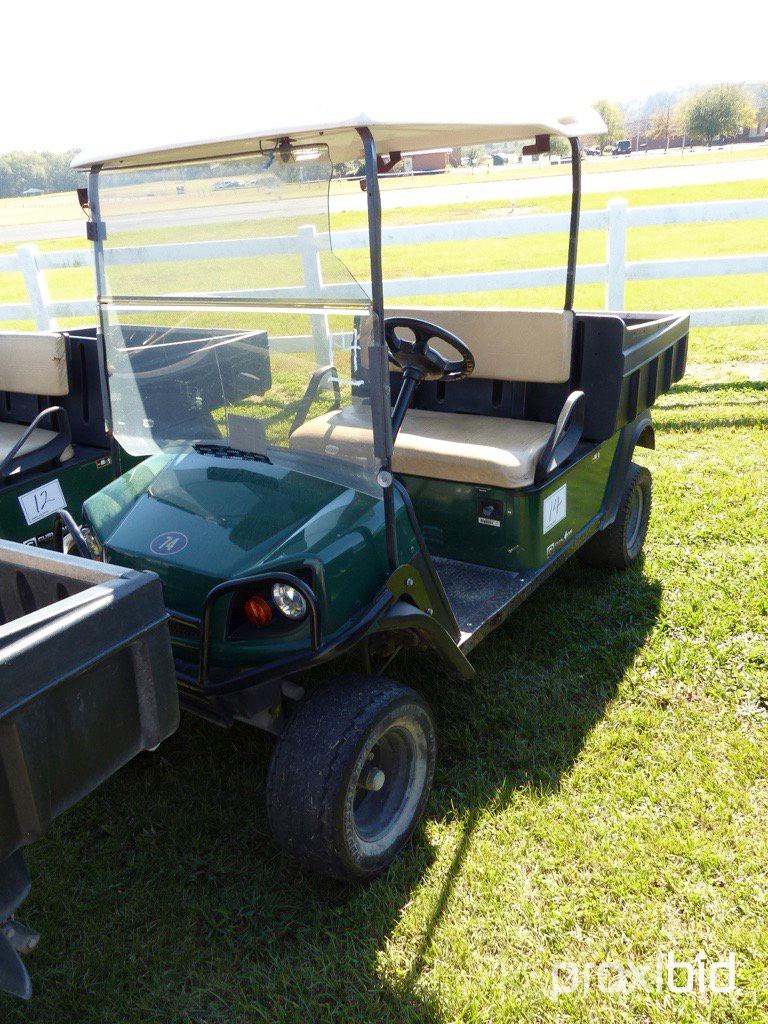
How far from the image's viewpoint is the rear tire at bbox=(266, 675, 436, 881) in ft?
7.05

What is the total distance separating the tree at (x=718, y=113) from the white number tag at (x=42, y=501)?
7045 cm

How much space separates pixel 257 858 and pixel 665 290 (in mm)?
11887

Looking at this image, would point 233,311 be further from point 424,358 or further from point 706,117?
point 706,117

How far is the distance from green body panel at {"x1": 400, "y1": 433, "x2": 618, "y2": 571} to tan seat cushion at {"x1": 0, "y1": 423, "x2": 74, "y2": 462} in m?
1.79

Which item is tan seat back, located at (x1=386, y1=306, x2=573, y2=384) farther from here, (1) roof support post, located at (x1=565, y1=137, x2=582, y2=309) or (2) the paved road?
(2) the paved road

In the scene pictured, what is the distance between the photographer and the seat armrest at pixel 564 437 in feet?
10.4

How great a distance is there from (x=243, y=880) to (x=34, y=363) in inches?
113

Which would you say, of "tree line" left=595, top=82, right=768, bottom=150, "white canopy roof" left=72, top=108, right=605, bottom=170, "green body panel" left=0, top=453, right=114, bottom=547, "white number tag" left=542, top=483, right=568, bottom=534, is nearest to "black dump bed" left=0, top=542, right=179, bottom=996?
"white canopy roof" left=72, top=108, right=605, bottom=170

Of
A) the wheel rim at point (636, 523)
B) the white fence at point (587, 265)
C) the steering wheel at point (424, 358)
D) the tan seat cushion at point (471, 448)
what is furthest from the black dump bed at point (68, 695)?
the white fence at point (587, 265)

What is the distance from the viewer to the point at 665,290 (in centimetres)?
1267

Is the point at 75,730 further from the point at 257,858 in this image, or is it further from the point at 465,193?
the point at 465,193

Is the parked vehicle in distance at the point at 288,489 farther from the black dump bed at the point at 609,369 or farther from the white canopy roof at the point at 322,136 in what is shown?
the black dump bed at the point at 609,369

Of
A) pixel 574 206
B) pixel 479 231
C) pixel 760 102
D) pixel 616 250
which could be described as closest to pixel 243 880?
pixel 574 206

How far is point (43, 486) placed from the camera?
3.94 meters
